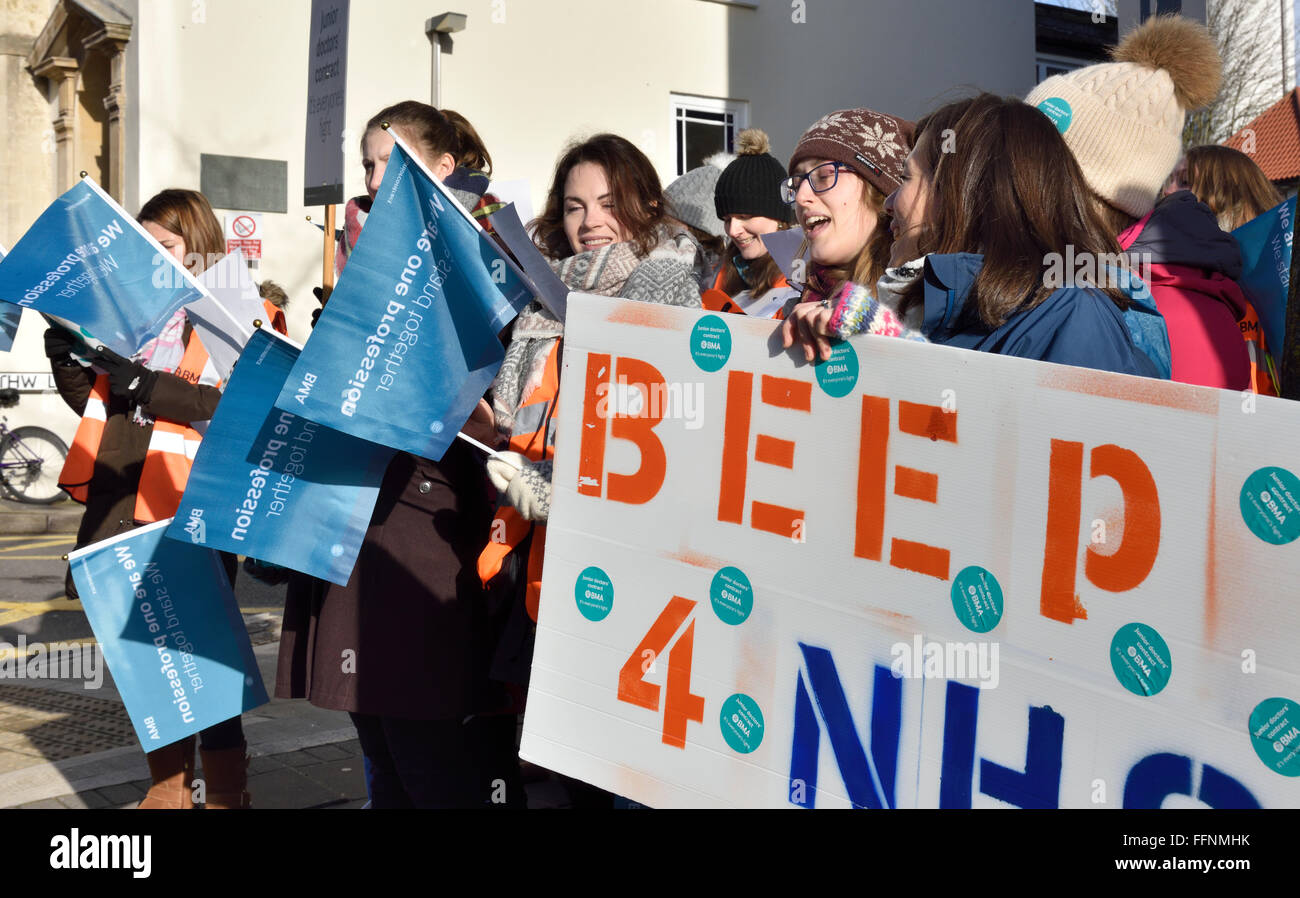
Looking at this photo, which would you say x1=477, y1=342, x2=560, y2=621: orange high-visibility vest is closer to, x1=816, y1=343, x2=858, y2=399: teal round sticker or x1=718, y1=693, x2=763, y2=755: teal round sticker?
x1=718, y1=693, x2=763, y2=755: teal round sticker

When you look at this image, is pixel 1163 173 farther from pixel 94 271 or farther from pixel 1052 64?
pixel 1052 64

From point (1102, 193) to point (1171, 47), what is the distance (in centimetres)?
52

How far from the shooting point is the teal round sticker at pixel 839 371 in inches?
80.9

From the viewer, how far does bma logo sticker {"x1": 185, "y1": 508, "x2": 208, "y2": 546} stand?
9.02 feet

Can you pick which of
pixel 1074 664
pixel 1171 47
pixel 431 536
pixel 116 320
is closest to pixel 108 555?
pixel 116 320

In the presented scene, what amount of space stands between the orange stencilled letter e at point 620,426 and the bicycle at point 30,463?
11.4m

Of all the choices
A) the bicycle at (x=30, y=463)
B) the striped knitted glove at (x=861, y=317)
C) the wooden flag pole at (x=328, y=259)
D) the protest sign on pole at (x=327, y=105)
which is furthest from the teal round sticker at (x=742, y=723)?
the bicycle at (x=30, y=463)

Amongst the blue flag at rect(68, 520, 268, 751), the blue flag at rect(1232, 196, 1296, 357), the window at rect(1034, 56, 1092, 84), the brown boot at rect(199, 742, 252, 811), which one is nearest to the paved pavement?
the brown boot at rect(199, 742, 252, 811)

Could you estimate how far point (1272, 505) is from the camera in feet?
5.26

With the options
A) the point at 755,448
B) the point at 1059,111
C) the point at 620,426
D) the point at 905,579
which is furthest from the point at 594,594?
the point at 1059,111

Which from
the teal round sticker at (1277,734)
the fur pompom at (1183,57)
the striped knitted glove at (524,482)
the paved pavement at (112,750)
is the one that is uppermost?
the fur pompom at (1183,57)

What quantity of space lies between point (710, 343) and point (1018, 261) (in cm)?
56

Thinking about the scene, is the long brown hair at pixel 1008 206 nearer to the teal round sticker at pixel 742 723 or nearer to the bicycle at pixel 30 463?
the teal round sticker at pixel 742 723

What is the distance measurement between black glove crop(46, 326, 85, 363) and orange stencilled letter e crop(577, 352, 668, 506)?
1914 millimetres
